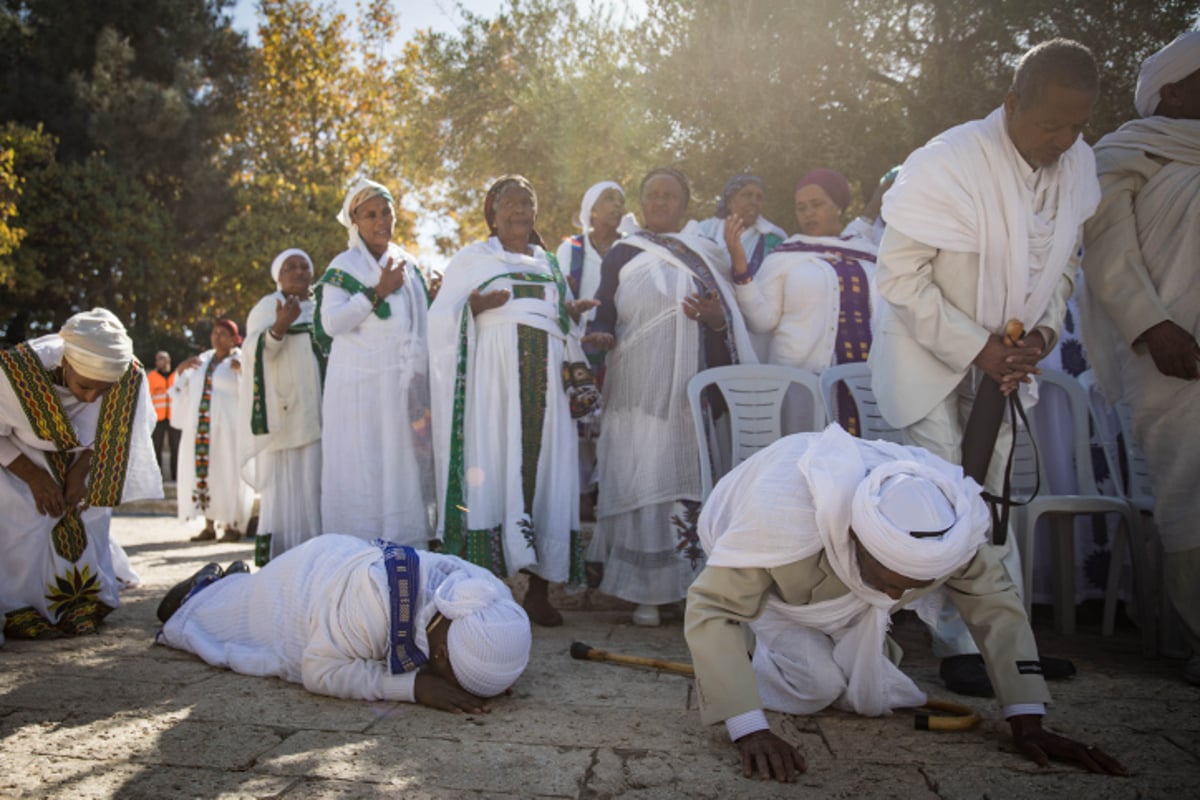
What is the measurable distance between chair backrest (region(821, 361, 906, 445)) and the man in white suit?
752mm

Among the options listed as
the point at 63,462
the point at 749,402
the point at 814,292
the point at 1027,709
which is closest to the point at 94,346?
the point at 63,462

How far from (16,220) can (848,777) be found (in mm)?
18481

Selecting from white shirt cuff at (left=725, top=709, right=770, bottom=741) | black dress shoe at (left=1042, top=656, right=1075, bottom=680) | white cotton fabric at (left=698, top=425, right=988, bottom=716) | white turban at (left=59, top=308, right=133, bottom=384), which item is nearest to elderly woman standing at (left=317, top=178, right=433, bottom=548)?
white turban at (left=59, top=308, right=133, bottom=384)

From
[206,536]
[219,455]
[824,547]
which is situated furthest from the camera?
[219,455]

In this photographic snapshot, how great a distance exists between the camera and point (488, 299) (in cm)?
489

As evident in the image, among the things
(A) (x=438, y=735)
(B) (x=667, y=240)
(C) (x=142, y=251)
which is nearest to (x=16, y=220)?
(C) (x=142, y=251)

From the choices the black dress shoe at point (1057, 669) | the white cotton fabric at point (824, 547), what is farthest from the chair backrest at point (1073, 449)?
the white cotton fabric at point (824, 547)

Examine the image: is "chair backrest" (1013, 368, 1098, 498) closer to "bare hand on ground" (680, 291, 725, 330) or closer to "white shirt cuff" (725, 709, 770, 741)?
"bare hand on ground" (680, 291, 725, 330)

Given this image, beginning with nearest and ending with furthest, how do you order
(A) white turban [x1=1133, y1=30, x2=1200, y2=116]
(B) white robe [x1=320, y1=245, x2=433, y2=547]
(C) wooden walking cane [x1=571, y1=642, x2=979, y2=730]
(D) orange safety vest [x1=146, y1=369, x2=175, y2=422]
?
(C) wooden walking cane [x1=571, y1=642, x2=979, y2=730] → (A) white turban [x1=1133, y1=30, x2=1200, y2=116] → (B) white robe [x1=320, y1=245, x2=433, y2=547] → (D) orange safety vest [x1=146, y1=369, x2=175, y2=422]

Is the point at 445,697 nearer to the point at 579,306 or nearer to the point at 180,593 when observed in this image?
the point at 180,593

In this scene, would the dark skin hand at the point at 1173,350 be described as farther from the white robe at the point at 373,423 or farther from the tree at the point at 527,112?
the tree at the point at 527,112

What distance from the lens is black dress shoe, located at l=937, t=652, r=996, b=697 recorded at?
329 cm

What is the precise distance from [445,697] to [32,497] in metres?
2.41

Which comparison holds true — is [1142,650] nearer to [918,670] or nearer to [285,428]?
[918,670]
